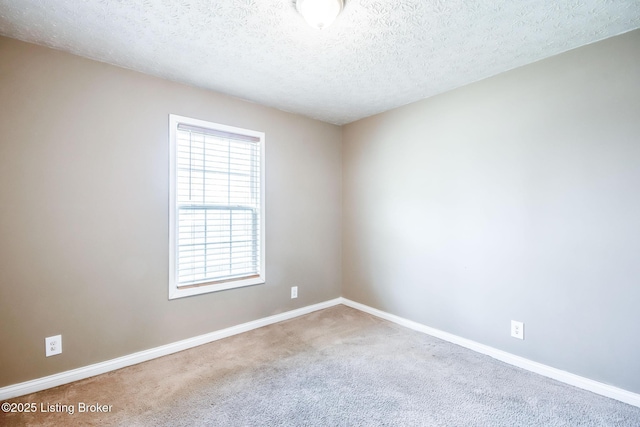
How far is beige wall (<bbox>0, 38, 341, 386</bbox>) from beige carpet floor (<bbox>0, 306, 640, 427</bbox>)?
12.3 inches

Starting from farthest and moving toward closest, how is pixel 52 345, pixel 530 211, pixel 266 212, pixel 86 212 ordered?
pixel 266 212 → pixel 530 211 → pixel 86 212 → pixel 52 345

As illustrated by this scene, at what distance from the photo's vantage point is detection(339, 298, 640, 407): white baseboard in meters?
1.86

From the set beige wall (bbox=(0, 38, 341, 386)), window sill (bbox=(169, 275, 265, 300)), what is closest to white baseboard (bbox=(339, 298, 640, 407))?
window sill (bbox=(169, 275, 265, 300))

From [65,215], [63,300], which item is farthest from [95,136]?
[63,300]

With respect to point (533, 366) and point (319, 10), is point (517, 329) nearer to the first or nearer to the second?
point (533, 366)

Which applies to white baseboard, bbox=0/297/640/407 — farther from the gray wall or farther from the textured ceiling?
the textured ceiling

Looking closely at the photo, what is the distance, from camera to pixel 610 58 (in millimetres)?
1913

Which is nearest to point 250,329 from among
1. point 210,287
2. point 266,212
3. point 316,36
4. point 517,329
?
point 210,287

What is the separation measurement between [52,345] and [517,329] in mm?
3547

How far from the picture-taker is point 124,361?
226 cm

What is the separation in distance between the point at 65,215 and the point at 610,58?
3985 mm

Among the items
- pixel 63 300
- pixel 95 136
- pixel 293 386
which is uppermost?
pixel 95 136

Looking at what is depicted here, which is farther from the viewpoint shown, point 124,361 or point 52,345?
point 124,361

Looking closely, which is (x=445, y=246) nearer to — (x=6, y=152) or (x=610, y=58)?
(x=610, y=58)
